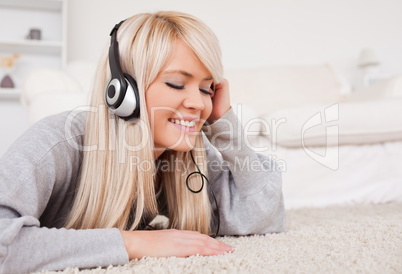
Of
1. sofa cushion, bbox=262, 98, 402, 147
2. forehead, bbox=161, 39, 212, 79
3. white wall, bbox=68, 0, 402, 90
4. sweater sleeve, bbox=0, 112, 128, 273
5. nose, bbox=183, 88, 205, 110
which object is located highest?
white wall, bbox=68, 0, 402, 90

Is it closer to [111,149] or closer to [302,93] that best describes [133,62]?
[111,149]

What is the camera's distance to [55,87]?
75.4 inches

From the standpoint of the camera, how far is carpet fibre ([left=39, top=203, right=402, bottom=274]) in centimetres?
65

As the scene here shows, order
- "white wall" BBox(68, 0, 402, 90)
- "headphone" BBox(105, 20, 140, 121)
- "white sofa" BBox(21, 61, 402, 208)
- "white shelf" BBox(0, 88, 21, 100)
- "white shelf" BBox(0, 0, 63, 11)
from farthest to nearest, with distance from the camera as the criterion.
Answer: "white wall" BBox(68, 0, 402, 90) → "white shelf" BBox(0, 0, 63, 11) → "white shelf" BBox(0, 88, 21, 100) → "white sofa" BBox(21, 61, 402, 208) → "headphone" BBox(105, 20, 140, 121)

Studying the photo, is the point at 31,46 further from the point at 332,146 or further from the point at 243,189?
the point at 243,189

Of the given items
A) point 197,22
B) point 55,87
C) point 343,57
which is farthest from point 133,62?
point 343,57

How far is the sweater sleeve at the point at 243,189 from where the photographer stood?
1.03 meters

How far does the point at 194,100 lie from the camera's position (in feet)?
2.86

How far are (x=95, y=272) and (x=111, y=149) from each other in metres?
0.32

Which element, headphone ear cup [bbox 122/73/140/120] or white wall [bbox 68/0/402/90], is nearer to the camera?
headphone ear cup [bbox 122/73/140/120]

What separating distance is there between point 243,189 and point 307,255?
33cm

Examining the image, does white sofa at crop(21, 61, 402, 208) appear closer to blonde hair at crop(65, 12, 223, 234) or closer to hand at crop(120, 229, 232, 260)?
blonde hair at crop(65, 12, 223, 234)

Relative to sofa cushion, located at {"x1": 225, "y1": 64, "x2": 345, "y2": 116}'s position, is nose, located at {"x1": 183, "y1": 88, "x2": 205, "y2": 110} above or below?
below

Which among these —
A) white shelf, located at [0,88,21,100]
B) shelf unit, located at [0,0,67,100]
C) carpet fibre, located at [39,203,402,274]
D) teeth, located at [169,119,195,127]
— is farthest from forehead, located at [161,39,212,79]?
white shelf, located at [0,88,21,100]
